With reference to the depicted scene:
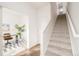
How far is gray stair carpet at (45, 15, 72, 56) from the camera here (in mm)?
1462

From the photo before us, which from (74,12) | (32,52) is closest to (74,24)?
(74,12)

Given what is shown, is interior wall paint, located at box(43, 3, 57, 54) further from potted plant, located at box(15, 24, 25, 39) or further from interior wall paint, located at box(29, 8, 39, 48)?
potted plant, located at box(15, 24, 25, 39)

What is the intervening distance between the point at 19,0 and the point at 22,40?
1.95 ft

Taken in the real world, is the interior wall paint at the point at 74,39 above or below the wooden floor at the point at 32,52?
above

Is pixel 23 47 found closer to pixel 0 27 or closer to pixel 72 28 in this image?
pixel 0 27

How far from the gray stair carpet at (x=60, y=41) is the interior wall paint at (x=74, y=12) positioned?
12cm

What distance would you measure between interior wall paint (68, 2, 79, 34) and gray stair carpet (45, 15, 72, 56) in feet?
0.38

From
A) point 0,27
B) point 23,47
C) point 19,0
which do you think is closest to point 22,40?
point 23,47

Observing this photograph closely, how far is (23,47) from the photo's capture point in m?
1.50

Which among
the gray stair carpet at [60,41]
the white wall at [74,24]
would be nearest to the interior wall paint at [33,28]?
the gray stair carpet at [60,41]

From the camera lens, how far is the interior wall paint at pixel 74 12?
1452mm

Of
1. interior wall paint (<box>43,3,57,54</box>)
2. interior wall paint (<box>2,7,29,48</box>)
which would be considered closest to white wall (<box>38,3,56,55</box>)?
interior wall paint (<box>43,3,57,54</box>)

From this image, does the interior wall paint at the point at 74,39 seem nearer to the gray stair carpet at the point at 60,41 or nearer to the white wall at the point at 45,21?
the gray stair carpet at the point at 60,41

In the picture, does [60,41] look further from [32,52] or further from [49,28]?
[32,52]
